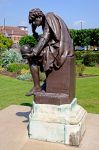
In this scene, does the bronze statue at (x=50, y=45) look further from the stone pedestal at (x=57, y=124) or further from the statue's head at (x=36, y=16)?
the stone pedestal at (x=57, y=124)

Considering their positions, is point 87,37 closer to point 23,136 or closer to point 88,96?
point 88,96

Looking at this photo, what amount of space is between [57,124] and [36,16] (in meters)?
2.07

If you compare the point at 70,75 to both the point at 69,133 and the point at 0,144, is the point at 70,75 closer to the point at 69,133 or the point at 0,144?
the point at 69,133

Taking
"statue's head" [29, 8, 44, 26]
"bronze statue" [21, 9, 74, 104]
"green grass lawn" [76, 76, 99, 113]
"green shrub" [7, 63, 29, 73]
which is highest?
"statue's head" [29, 8, 44, 26]

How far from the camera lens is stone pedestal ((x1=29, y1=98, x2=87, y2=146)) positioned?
5141mm

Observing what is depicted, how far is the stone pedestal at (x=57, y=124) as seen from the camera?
5141mm

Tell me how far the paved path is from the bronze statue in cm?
134

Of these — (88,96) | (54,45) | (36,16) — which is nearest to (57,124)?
(54,45)

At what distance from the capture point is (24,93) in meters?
10.5

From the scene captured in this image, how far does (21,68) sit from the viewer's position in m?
17.0

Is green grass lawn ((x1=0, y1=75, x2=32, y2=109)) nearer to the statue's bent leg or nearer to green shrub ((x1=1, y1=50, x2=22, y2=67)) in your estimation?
the statue's bent leg

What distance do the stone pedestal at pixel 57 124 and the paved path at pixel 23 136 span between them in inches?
5.0

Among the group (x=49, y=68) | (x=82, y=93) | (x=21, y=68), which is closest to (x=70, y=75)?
(x=49, y=68)

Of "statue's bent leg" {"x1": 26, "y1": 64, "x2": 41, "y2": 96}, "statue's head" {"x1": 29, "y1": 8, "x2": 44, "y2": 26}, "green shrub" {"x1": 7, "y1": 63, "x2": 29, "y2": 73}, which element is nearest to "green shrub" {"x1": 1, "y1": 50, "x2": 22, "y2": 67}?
"green shrub" {"x1": 7, "y1": 63, "x2": 29, "y2": 73}
